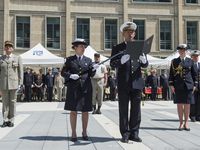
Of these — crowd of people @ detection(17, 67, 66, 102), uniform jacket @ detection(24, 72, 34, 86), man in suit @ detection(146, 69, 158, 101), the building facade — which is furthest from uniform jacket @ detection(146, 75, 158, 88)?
the building facade

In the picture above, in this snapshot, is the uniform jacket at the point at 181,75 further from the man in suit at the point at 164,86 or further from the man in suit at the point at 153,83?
the man in suit at the point at 164,86

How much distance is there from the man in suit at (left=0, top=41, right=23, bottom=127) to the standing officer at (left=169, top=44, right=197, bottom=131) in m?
3.60

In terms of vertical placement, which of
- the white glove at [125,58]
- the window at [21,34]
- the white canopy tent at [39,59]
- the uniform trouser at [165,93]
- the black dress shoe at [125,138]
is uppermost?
the window at [21,34]

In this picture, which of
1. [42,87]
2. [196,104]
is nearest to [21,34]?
[42,87]

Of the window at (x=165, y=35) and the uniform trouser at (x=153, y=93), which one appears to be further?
the window at (x=165, y=35)

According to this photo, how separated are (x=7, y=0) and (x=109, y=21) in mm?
8895

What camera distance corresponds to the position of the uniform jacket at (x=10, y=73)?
10664mm

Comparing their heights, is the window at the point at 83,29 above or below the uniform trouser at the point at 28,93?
above

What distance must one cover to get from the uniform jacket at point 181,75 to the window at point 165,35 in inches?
1235

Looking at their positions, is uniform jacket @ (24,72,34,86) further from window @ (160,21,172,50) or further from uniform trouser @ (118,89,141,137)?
window @ (160,21,172,50)

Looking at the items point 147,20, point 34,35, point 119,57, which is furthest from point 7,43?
point 147,20

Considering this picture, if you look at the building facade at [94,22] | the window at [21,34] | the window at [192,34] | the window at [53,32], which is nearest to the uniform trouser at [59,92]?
the building facade at [94,22]

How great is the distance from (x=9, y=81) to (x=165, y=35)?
32218mm

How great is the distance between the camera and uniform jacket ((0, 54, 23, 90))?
10664 mm
